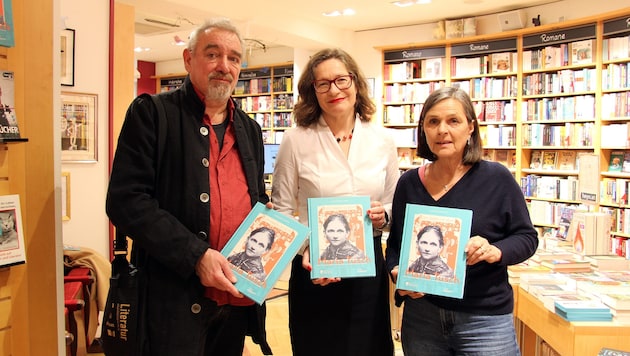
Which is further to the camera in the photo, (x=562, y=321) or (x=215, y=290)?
(x=562, y=321)

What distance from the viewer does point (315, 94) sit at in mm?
2047

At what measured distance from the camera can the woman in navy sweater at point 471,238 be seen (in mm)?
1644

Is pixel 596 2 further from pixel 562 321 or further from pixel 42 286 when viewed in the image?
pixel 42 286

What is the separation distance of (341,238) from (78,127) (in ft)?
10.1

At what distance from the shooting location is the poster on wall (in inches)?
63.5

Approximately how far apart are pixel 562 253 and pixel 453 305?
5.79 feet

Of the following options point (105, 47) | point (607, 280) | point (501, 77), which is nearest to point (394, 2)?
point (501, 77)

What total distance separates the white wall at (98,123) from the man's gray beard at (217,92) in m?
2.75

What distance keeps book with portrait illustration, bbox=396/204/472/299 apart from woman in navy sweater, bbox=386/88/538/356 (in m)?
0.04

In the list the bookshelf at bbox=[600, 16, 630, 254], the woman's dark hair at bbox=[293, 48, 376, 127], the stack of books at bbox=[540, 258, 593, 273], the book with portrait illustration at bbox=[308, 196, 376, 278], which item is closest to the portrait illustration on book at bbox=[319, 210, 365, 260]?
the book with portrait illustration at bbox=[308, 196, 376, 278]

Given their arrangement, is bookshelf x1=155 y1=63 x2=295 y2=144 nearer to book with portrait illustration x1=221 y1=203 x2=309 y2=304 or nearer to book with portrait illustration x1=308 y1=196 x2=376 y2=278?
book with portrait illustration x1=308 y1=196 x2=376 y2=278

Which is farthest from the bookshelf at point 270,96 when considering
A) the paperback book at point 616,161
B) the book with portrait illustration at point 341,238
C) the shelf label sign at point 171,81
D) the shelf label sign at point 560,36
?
the book with portrait illustration at point 341,238

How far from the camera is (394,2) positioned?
7.00 metres

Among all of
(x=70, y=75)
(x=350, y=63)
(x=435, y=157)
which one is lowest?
(x=435, y=157)
